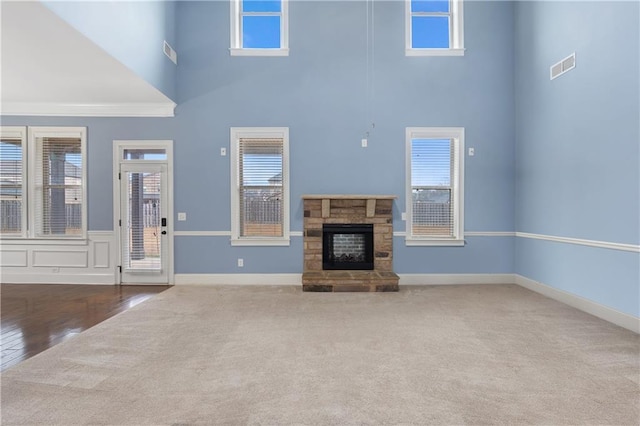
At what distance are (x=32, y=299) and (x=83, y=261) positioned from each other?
98cm

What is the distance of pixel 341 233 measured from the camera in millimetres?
5250

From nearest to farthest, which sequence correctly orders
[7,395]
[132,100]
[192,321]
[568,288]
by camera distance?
[7,395] → [192,321] → [568,288] → [132,100]

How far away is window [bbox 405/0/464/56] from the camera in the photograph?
5301mm

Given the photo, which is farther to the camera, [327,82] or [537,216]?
[327,82]

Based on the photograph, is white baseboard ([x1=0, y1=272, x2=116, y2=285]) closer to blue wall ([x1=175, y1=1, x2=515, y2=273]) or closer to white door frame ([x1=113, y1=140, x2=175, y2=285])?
white door frame ([x1=113, y1=140, x2=175, y2=285])

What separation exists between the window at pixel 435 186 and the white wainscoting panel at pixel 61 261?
192 inches

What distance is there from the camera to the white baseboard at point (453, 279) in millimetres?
5277

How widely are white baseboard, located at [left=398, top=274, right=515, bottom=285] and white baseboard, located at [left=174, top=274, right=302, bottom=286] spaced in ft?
5.85

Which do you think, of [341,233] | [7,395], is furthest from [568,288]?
[7,395]

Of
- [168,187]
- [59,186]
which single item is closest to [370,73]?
[168,187]

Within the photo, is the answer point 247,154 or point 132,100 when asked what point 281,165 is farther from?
point 132,100

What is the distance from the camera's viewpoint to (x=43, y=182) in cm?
532

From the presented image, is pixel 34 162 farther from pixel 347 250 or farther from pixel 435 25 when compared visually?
pixel 435 25

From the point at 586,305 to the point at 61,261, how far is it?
743cm
